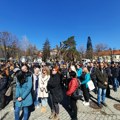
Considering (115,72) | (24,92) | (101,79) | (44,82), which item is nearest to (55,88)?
(44,82)

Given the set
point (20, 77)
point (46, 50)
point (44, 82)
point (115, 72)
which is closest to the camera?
point (20, 77)

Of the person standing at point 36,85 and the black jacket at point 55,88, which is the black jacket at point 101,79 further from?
the person standing at point 36,85

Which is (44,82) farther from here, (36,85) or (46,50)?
(46,50)

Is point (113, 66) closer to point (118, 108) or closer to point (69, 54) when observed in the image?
point (118, 108)

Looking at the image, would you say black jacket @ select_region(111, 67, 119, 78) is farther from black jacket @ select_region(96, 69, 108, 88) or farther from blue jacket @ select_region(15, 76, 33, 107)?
blue jacket @ select_region(15, 76, 33, 107)

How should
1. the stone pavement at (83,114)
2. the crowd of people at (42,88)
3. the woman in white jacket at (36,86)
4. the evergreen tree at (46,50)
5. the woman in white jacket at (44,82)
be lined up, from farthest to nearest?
the evergreen tree at (46,50) → the woman in white jacket at (36,86) → the woman in white jacket at (44,82) → the stone pavement at (83,114) → the crowd of people at (42,88)

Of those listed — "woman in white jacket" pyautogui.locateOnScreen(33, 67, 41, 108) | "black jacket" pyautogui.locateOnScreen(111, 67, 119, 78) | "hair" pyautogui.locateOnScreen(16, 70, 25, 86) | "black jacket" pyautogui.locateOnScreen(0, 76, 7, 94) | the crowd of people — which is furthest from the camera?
"black jacket" pyautogui.locateOnScreen(111, 67, 119, 78)

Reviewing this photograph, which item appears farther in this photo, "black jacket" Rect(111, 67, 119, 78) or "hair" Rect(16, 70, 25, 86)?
"black jacket" Rect(111, 67, 119, 78)

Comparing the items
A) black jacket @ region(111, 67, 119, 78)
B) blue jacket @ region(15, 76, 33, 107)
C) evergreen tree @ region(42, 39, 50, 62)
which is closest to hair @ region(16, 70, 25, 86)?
blue jacket @ region(15, 76, 33, 107)

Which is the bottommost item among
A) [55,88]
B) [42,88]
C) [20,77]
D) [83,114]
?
[83,114]

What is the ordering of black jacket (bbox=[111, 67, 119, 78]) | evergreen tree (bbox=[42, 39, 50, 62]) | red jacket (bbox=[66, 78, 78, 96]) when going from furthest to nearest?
evergreen tree (bbox=[42, 39, 50, 62])
black jacket (bbox=[111, 67, 119, 78])
red jacket (bbox=[66, 78, 78, 96])

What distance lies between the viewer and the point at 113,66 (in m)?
13.1

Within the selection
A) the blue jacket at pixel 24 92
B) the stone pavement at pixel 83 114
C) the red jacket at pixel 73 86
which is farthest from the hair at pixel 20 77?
the stone pavement at pixel 83 114

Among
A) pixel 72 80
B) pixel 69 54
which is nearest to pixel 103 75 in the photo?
pixel 72 80
